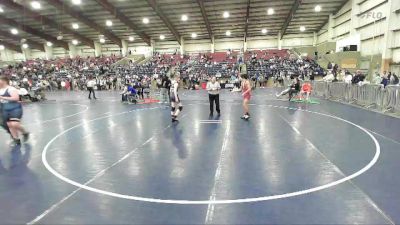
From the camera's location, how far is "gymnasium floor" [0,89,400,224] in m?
3.85

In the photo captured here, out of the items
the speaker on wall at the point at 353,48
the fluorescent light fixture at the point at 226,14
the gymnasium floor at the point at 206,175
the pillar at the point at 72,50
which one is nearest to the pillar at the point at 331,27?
the speaker on wall at the point at 353,48

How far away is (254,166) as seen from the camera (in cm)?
572

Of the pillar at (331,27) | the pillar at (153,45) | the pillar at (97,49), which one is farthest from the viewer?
the pillar at (97,49)

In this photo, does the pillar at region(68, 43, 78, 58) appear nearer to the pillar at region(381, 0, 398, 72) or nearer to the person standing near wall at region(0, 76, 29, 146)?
the pillar at region(381, 0, 398, 72)

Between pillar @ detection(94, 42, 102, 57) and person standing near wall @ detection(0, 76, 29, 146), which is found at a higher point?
pillar @ detection(94, 42, 102, 57)

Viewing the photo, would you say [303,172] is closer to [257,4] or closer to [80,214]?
[80,214]

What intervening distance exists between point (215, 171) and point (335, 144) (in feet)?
11.9

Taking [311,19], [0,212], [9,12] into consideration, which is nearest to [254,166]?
[0,212]

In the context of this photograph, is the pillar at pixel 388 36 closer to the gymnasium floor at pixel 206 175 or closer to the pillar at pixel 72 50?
the gymnasium floor at pixel 206 175

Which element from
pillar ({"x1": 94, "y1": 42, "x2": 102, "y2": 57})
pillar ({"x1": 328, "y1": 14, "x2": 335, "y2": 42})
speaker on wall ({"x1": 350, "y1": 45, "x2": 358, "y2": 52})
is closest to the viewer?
speaker on wall ({"x1": 350, "y1": 45, "x2": 358, "y2": 52})

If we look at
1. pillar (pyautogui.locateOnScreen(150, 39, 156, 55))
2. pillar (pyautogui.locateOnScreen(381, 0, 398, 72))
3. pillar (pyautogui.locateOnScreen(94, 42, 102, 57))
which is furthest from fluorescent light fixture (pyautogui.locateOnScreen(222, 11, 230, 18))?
pillar (pyautogui.locateOnScreen(94, 42, 102, 57))

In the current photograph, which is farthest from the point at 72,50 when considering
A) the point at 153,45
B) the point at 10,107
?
the point at 10,107

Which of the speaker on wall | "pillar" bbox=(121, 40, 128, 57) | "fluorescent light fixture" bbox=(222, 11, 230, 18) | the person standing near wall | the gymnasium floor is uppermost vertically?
"fluorescent light fixture" bbox=(222, 11, 230, 18)

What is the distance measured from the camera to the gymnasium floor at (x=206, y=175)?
3.85 meters
